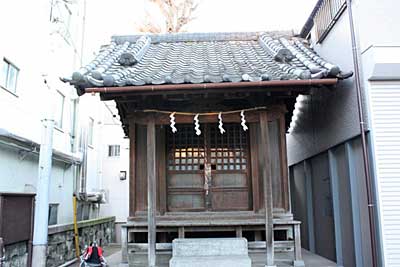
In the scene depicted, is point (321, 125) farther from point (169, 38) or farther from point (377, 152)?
point (169, 38)

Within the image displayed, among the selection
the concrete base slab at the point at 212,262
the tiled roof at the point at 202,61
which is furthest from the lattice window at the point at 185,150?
the concrete base slab at the point at 212,262

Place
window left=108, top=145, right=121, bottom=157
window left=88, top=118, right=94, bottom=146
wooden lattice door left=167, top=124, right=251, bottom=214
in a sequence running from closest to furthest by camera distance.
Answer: wooden lattice door left=167, top=124, right=251, bottom=214, window left=88, top=118, right=94, bottom=146, window left=108, top=145, right=121, bottom=157

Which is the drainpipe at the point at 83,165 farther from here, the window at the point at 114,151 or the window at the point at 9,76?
the window at the point at 9,76

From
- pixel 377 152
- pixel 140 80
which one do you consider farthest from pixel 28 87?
pixel 377 152

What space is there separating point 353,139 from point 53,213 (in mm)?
9552

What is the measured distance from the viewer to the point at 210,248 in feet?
22.4

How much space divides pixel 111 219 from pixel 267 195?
1285 centimetres

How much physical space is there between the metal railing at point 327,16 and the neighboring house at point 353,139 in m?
0.02

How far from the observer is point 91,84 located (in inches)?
247

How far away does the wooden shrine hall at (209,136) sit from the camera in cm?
638

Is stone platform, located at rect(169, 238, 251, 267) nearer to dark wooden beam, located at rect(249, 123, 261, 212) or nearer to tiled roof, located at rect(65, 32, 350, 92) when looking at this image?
dark wooden beam, located at rect(249, 123, 261, 212)

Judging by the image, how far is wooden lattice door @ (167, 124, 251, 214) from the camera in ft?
25.8

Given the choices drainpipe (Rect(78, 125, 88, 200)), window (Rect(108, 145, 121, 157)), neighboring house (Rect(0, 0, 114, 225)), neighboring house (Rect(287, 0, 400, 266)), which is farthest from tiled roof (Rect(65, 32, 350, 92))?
window (Rect(108, 145, 121, 157))

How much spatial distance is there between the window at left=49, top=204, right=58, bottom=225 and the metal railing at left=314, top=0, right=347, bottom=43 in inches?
372
